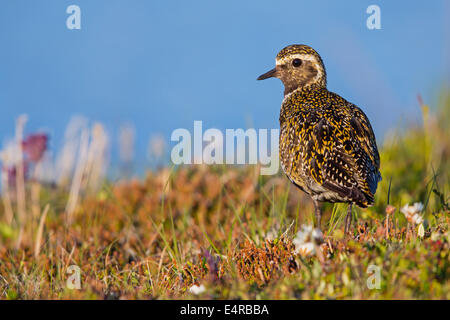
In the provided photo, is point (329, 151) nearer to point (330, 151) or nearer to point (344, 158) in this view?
point (330, 151)

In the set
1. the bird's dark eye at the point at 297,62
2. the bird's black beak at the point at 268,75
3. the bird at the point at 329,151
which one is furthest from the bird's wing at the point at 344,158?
the bird's black beak at the point at 268,75

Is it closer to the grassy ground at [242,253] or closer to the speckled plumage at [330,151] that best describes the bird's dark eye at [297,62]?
the speckled plumage at [330,151]

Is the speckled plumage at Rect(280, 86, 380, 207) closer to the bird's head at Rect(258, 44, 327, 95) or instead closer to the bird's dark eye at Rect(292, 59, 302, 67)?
the bird's head at Rect(258, 44, 327, 95)

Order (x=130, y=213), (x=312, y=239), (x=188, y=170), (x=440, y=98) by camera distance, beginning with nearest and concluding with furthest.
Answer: (x=312, y=239) < (x=130, y=213) < (x=188, y=170) < (x=440, y=98)

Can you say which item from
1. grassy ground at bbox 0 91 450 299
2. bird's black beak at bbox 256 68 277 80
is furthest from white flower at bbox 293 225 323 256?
bird's black beak at bbox 256 68 277 80

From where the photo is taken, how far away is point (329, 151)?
6.05m

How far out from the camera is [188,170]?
12.1m

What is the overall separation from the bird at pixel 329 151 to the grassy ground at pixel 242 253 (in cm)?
38

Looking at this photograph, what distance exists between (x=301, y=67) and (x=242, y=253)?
8.85 feet

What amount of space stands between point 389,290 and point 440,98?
1042 cm

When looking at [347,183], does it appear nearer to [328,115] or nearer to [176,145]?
[328,115]

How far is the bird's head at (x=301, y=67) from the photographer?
24.6 feet
